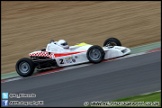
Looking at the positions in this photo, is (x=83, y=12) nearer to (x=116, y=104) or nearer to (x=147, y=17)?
(x=147, y=17)

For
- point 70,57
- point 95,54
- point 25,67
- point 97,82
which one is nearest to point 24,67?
point 25,67

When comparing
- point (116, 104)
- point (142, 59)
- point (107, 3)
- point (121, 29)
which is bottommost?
point (116, 104)

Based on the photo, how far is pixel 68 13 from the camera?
82.8 feet

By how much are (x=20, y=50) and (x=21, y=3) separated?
861 cm

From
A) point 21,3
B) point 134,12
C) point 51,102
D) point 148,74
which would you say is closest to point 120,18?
point 134,12

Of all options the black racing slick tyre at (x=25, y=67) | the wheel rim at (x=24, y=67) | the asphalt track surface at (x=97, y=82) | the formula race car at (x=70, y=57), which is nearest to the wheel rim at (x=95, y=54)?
the formula race car at (x=70, y=57)

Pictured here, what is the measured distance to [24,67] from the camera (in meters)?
16.0

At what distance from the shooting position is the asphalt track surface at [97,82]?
12344 millimetres

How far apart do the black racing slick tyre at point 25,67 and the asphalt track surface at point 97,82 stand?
0.30m

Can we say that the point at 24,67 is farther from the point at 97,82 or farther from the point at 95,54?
the point at 97,82

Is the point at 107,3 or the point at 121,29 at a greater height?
the point at 107,3

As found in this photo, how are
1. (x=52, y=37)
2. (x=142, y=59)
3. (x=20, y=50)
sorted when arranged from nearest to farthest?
(x=142, y=59)
(x=20, y=50)
(x=52, y=37)

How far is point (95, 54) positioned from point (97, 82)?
6.96ft

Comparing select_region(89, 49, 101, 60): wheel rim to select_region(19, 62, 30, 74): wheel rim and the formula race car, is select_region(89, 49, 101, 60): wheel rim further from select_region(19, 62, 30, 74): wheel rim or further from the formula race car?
select_region(19, 62, 30, 74): wheel rim
